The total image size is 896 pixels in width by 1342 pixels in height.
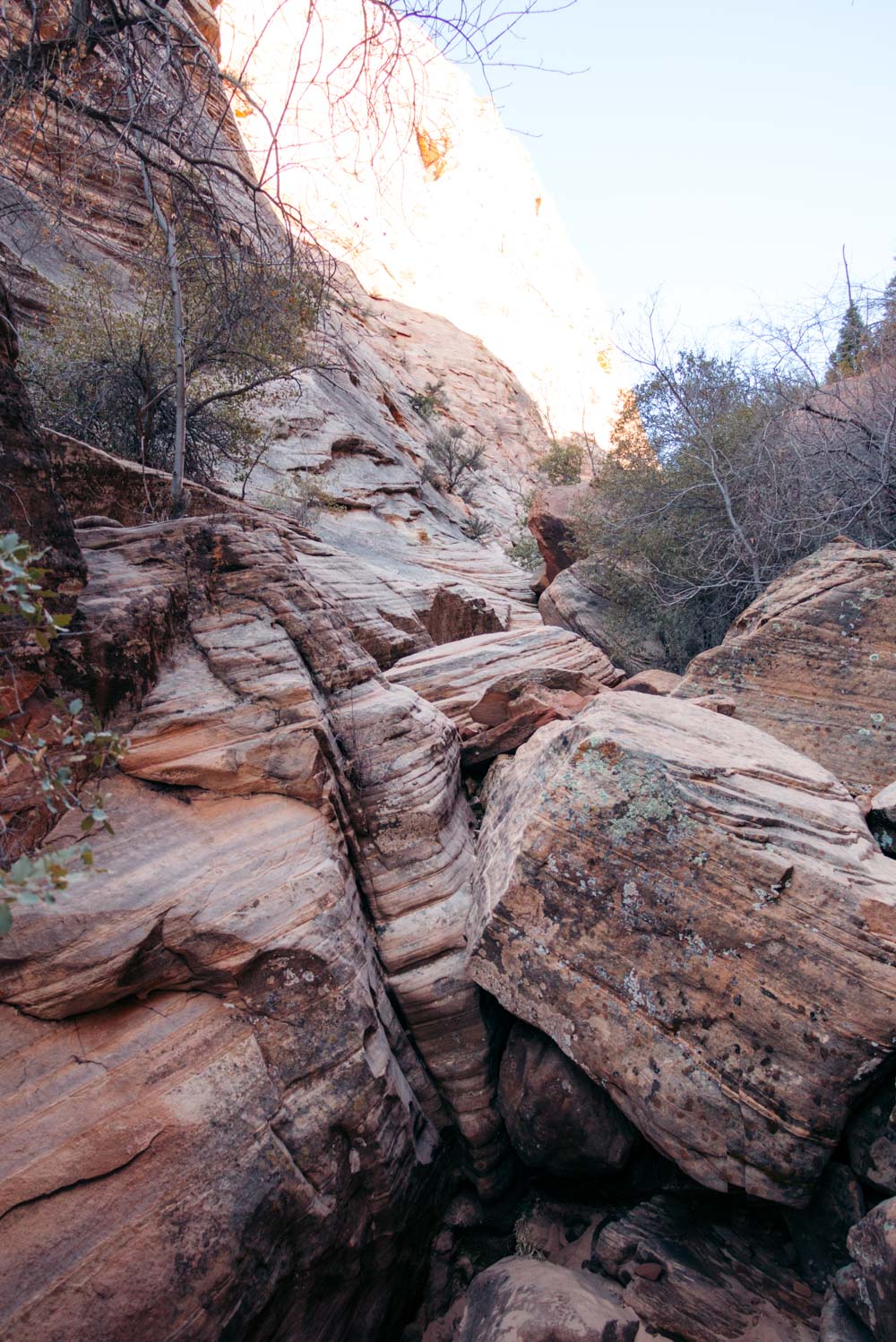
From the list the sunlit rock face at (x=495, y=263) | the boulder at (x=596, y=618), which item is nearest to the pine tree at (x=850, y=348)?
the boulder at (x=596, y=618)

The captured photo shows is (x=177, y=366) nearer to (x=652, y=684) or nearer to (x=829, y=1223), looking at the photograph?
(x=652, y=684)

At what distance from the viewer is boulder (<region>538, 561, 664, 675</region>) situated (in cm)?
1091

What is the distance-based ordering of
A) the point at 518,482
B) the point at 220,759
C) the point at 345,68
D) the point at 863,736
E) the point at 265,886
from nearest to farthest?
1. the point at 345,68
2. the point at 265,886
3. the point at 220,759
4. the point at 863,736
5. the point at 518,482

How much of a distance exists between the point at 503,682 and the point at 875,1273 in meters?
4.51

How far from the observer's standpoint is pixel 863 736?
5.90 meters

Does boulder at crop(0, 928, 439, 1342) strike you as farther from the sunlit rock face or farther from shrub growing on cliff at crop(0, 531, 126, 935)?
the sunlit rock face

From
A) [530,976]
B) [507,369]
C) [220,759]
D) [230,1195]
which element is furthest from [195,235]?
[507,369]

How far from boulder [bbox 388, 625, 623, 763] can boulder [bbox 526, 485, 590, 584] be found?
5868mm

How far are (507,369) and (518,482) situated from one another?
34.5 ft

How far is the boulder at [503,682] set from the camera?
6.21 m

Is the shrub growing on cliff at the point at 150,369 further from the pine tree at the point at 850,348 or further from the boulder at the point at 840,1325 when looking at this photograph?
the boulder at the point at 840,1325

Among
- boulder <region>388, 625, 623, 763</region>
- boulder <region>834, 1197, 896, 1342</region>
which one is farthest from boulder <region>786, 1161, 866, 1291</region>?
boulder <region>388, 625, 623, 763</region>

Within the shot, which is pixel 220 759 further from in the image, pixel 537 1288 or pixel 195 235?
pixel 195 235

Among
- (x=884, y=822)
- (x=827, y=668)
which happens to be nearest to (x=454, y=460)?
(x=827, y=668)
